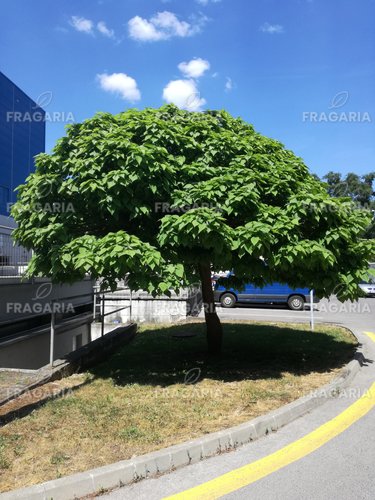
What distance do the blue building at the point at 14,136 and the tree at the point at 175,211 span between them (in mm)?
25891

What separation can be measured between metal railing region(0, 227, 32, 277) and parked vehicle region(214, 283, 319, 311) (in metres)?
13.0

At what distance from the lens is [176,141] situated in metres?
7.07

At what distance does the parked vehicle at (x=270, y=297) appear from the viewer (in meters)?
21.4

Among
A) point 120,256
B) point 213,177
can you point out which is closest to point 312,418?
point 120,256

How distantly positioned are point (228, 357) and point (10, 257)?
5.10 metres

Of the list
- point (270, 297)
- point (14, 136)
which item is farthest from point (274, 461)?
point (14, 136)

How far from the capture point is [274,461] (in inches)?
162

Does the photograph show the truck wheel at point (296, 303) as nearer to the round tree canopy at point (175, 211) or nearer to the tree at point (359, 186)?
the round tree canopy at point (175, 211)

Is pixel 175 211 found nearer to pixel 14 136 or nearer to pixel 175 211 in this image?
pixel 175 211

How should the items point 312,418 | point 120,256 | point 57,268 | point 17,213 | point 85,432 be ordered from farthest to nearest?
point 17,213 → point 57,268 → point 120,256 → point 312,418 → point 85,432

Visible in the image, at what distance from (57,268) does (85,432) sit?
9.01 ft

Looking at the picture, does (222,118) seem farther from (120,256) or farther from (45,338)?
(45,338)

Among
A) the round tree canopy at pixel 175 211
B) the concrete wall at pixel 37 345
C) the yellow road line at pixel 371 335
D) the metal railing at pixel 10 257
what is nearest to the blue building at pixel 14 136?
the concrete wall at pixel 37 345

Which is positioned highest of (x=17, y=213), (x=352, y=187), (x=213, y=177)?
(x=352, y=187)
